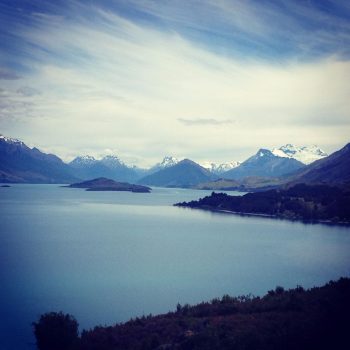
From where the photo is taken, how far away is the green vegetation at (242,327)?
3381 centimetres

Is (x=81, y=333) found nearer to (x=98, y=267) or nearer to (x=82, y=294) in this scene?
(x=82, y=294)

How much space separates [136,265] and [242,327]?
38.7 m

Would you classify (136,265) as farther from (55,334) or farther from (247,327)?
(247,327)

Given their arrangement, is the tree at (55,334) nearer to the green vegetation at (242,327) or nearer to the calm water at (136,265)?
the green vegetation at (242,327)

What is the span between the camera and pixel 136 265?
248 feet

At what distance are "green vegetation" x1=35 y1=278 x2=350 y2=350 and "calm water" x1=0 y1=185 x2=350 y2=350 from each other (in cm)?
654

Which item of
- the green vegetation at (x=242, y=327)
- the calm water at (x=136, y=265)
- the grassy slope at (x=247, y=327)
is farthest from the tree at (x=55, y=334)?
the calm water at (x=136, y=265)

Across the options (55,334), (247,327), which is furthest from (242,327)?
(55,334)

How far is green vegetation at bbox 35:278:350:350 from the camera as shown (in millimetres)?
33812

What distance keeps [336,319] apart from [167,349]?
51.7 ft

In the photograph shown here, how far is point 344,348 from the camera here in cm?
3123

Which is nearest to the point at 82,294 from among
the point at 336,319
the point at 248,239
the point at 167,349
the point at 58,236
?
the point at 167,349

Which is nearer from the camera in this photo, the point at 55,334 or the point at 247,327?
the point at 55,334

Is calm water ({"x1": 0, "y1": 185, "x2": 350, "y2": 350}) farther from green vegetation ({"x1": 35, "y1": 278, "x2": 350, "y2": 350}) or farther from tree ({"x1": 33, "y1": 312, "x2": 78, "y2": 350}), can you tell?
green vegetation ({"x1": 35, "y1": 278, "x2": 350, "y2": 350})
